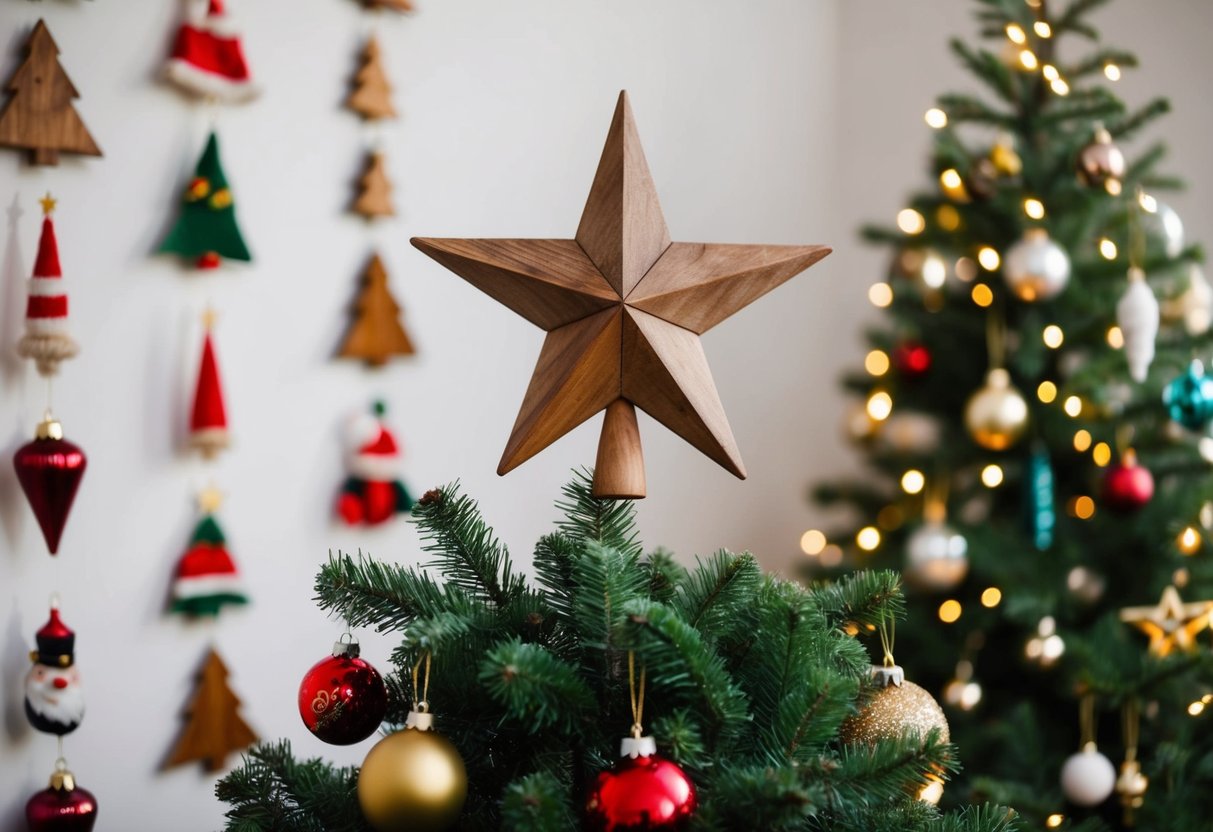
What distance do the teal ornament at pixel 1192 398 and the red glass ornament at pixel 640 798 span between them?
53.3 inches

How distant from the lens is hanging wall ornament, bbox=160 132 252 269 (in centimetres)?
131

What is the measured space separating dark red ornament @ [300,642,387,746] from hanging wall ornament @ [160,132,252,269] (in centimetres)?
81

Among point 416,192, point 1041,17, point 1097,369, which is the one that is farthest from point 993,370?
point 416,192

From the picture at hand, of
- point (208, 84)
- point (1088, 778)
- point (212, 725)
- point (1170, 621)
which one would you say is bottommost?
point (1088, 778)

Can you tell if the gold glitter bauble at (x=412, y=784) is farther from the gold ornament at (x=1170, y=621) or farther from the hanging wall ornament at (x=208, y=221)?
the gold ornament at (x=1170, y=621)

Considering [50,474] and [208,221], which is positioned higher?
[208,221]

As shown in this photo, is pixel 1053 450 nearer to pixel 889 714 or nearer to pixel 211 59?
pixel 889 714

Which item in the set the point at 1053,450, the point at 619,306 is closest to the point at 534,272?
the point at 619,306

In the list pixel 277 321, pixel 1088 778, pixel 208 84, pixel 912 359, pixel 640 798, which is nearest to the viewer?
pixel 640 798

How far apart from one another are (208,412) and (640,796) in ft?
3.20

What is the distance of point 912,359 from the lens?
1827mm

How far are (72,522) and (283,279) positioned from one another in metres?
0.41

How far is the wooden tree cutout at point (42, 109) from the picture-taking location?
3.75 feet

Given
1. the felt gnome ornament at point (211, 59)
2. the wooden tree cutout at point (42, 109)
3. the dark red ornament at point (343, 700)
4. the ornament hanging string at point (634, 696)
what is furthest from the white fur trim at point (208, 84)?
the ornament hanging string at point (634, 696)
